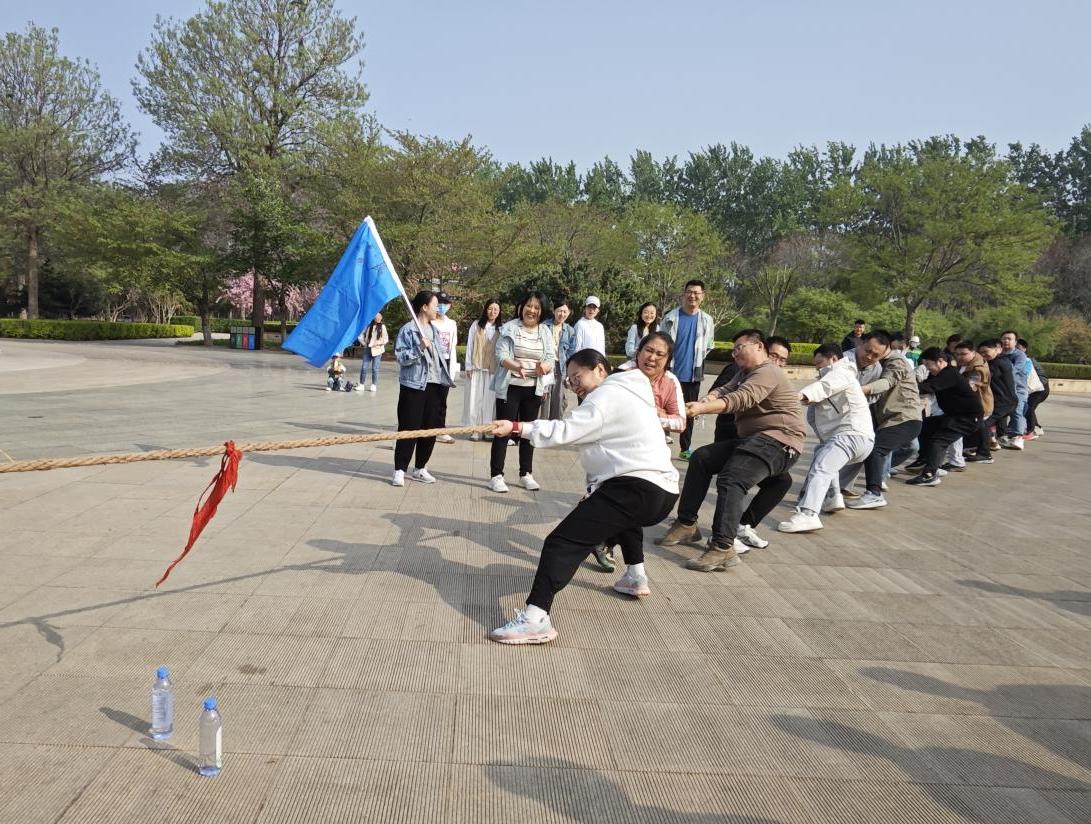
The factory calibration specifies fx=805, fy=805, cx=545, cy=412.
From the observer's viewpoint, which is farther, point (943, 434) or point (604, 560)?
point (943, 434)

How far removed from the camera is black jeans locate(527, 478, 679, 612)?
13.2 ft

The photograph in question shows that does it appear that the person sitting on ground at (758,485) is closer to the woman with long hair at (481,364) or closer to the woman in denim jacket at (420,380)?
the woman in denim jacket at (420,380)

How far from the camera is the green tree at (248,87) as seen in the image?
1321 inches


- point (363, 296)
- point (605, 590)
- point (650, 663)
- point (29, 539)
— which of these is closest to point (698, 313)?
point (363, 296)

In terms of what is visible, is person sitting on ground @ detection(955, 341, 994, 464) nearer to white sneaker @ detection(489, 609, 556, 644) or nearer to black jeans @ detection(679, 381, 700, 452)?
black jeans @ detection(679, 381, 700, 452)

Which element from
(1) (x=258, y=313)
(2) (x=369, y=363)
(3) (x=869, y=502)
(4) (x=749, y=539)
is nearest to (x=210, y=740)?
(4) (x=749, y=539)

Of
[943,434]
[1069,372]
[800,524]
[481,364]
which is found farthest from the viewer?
[1069,372]

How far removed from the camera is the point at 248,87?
1345 inches

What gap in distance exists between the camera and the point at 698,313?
916cm

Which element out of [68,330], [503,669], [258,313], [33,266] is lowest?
[503,669]

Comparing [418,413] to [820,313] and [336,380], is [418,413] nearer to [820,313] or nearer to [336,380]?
[336,380]

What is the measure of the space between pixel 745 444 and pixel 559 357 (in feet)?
16.5

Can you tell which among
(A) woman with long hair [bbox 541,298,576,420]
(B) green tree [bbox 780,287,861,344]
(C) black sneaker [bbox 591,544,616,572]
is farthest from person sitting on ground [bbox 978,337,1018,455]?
(B) green tree [bbox 780,287,861,344]

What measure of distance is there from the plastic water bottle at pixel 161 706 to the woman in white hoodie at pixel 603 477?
1.54 m
